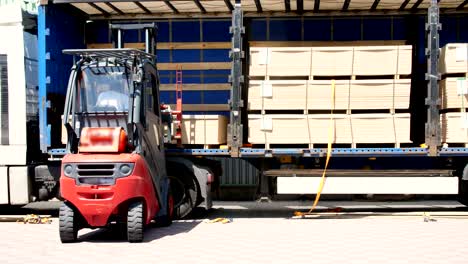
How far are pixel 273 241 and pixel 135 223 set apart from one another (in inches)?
78.1

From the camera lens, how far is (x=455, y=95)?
10352 millimetres

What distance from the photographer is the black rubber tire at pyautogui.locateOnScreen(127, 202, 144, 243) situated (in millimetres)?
8469

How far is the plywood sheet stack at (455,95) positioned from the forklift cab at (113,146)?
16.3ft

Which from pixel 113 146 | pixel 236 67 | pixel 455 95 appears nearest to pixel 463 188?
pixel 455 95

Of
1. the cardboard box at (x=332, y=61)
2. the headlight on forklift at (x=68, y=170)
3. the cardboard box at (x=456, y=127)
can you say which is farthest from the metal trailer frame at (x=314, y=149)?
the headlight on forklift at (x=68, y=170)

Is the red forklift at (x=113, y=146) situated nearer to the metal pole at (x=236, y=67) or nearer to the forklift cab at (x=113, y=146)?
the forklift cab at (x=113, y=146)

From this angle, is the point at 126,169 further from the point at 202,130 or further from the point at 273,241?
the point at 202,130

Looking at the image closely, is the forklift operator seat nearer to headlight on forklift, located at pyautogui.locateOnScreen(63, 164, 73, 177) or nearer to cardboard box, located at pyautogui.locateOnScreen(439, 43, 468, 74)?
headlight on forklift, located at pyautogui.locateOnScreen(63, 164, 73, 177)

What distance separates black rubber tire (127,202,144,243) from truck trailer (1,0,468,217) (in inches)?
83.7

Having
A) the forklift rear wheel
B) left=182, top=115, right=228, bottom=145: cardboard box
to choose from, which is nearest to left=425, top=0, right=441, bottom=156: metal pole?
left=182, top=115, right=228, bottom=145: cardboard box

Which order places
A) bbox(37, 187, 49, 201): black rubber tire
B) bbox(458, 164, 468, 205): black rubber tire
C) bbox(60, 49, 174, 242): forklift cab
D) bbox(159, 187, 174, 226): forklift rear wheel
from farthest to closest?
bbox(37, 187, 49, 201): black rubber tire → bbox(458, 164, 468, 205): black rubber tire → bbox(159, 187, 174, 226): forklift rear wheel → bbox(60, 49, 174, 242): forklift cab

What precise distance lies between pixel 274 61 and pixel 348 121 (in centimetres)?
168

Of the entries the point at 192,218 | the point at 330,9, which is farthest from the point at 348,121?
the point at 192,218

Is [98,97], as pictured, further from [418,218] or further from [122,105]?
[418,218]
